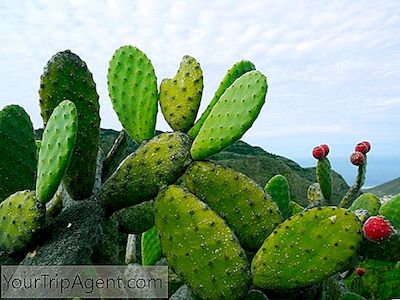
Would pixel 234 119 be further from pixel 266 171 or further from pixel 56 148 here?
pixel 266 171

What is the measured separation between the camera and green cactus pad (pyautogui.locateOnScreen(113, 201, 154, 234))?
6.24 ft

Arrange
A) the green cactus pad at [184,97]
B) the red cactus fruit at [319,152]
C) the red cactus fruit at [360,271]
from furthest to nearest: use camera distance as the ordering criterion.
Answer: the red cactus fruit at [360,271] → the red cactus fruit at [319,152] → the green cactus pad at [184,97]

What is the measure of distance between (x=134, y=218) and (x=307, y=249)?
0.65m

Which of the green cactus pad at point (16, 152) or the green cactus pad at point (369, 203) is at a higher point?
the green cactus pad at point (16, 152)

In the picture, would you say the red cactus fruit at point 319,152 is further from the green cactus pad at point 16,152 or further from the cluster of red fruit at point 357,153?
the green cactus pad at point 16,152

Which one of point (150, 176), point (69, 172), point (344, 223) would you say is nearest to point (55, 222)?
point (69, 172)

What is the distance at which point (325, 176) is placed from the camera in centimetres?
213

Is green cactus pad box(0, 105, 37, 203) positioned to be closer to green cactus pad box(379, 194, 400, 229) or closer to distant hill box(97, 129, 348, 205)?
green cactus pad box(379, 194, 400, 229)

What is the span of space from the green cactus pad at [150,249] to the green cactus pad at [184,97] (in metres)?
0.51

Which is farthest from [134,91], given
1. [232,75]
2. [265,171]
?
[265,171]

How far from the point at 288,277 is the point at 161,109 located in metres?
0.70

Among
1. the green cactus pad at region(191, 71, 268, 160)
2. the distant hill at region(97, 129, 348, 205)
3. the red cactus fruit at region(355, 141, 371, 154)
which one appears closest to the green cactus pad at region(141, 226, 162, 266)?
the green cactus pad at region(191, 71, 268, 160)

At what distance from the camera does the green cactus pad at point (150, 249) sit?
7.08 feet

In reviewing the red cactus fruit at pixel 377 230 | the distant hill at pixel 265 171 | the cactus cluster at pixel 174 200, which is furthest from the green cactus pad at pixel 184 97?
the distant hill at pixel 265 171
